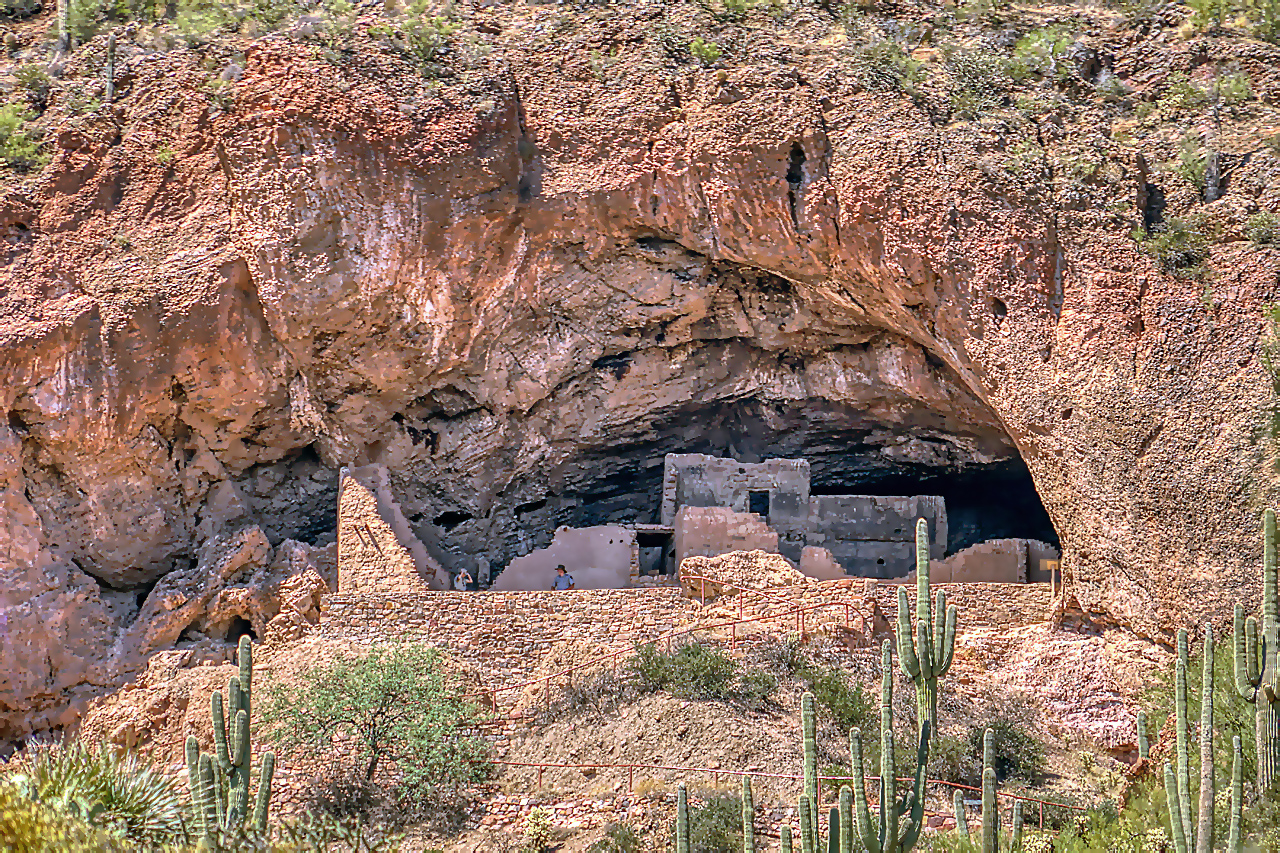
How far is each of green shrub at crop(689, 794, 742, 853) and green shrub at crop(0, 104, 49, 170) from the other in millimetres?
13552

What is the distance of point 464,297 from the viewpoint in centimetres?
2255

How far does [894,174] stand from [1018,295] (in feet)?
7.62

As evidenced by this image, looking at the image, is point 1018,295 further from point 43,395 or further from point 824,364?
point 43,395

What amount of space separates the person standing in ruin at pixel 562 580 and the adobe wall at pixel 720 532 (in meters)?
1.59

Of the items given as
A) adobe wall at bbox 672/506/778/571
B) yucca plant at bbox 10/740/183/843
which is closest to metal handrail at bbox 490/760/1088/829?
yucca plant at bbox 10/740/183/843

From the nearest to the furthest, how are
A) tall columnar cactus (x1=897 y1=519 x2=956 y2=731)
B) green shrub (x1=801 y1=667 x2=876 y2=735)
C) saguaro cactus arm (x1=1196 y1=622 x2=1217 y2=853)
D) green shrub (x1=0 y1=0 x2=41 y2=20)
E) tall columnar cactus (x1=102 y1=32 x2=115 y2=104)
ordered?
saguaro cactus arm (x1=1196 y1=622 x2=1217 y2=853) → tall columnar cactus (x1=897 y1=519 x2=956 y2=731) → green shrub (x1=801 y1=667 x2=876 y2=735) → tall columnar cactus (x1=102 y1=32 x2=115 y2=104) → green shrub (x1=0 y1=0 x2=41 y2=20)

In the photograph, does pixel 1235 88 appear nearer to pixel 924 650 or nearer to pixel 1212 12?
pixel 1212 12

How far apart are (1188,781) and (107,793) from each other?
29.6 feet

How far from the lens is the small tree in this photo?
58.7 feet

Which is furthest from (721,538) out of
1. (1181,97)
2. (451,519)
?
(1181,97)

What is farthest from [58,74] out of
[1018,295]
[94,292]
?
[1018,295]

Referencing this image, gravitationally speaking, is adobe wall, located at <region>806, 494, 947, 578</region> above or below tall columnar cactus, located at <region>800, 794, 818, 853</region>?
above

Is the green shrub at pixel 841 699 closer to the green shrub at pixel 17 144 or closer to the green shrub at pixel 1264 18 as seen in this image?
the green shrub at pixel 1264 18

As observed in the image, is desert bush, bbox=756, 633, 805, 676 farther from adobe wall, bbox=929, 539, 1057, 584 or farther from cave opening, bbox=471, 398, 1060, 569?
cave opening, bbox=471, 398, 1060, 569
